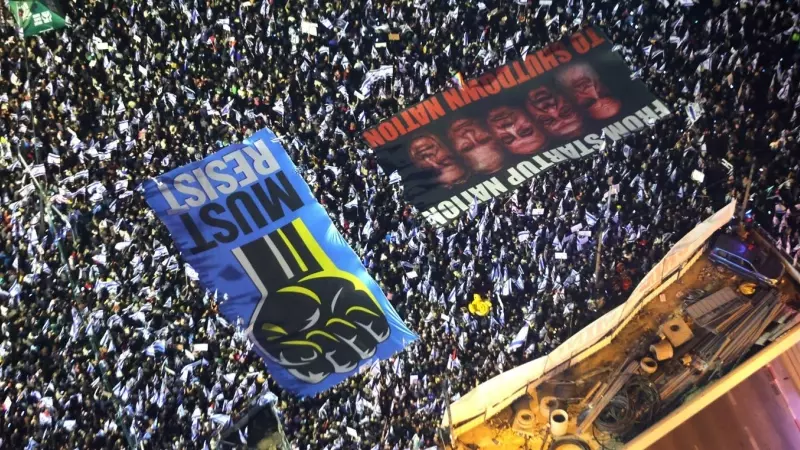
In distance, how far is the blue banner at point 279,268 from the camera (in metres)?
7.89

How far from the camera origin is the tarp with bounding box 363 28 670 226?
8.50 metres

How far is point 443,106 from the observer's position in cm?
872

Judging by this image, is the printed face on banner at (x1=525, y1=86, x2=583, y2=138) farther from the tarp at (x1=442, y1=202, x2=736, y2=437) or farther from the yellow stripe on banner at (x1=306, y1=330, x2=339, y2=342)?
the yellow stripe on banner at (x1=306, y1=330, x2=339, y2=342)

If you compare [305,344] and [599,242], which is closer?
[305,344]

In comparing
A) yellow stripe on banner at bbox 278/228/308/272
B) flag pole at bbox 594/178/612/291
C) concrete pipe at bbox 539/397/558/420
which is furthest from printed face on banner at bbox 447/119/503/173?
concrete pipe at bbox 539/397/558/420

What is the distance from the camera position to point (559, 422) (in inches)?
290

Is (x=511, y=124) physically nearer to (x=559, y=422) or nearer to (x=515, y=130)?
(x=515, y=130)

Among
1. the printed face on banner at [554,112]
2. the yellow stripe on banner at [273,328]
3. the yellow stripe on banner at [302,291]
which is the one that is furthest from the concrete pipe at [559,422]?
the printed face on banner at [554,112]

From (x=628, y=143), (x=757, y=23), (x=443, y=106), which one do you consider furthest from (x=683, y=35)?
(x=443, y=106)

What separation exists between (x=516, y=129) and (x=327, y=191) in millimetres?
2326

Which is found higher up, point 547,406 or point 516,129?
point 516,129

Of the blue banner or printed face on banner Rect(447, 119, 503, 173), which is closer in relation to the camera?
the blue banner

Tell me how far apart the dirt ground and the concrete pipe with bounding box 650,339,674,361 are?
0.14m

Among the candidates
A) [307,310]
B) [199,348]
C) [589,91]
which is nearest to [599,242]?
[589,91]
